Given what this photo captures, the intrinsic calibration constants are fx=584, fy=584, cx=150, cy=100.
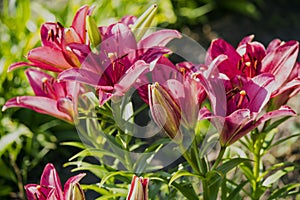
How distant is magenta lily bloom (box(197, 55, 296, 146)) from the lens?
113cm

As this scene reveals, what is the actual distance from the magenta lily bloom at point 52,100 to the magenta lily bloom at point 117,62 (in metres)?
0.10

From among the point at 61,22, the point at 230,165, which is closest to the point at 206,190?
the point at 230,165

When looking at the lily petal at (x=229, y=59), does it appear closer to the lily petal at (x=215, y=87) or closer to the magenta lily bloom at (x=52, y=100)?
the lily petal at (x=215, y=87)

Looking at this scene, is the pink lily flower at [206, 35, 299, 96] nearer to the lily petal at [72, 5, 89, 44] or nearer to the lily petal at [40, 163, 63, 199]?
the lily petal at [72, 5, 89, 44]

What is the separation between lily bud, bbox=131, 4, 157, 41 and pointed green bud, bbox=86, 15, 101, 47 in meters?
0.10

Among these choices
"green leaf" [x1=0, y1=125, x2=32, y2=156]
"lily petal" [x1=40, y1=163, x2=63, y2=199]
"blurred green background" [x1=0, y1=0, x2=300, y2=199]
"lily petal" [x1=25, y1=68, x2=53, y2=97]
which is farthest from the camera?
"blurred green background" [x1=0, y1=0, x2=300, y2=199]

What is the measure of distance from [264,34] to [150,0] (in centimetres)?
79

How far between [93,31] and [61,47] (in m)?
0.10

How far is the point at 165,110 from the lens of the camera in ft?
3.68

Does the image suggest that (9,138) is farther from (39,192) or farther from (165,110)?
(165,110)

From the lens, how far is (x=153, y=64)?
3.73 feet

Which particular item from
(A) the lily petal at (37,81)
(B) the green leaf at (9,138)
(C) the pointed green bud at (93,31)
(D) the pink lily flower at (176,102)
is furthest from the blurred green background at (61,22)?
(D) the pink lily flower at (176,102)

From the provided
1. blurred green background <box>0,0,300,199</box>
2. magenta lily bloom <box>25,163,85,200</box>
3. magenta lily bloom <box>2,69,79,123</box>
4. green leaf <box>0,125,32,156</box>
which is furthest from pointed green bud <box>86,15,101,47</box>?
green leaf <box>0,125,32,156</box>

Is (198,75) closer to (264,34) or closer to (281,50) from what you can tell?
(281,50)
